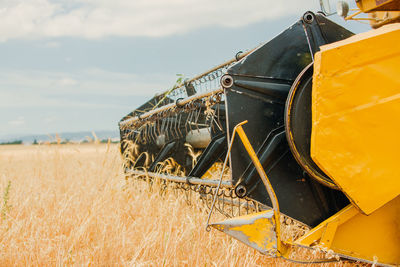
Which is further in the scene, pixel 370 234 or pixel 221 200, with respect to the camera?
pixel 221 200

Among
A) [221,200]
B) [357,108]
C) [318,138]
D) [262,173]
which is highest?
[357,108]

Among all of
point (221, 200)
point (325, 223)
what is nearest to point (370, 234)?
point (325, 223)

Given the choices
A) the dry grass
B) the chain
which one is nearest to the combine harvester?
the chain

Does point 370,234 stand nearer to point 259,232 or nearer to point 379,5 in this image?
point 259,232

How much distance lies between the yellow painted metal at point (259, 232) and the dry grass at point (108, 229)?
488 millimetres

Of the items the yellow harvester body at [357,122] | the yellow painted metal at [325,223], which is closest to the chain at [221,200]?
the yellow painted metal at [325,223]

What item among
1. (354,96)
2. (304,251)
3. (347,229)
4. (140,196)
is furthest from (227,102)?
(140,196)

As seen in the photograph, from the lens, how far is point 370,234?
2.44 m

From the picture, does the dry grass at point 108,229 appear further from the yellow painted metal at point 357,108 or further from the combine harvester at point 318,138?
the yellow painted metal at point 357,108

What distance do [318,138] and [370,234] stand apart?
758 mm

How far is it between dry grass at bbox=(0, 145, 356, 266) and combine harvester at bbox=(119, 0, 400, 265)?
0.53 meters

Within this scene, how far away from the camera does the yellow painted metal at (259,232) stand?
2154 millimetres

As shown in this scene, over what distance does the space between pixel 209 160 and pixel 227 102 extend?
3.25 feet

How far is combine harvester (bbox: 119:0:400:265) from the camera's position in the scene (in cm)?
212
